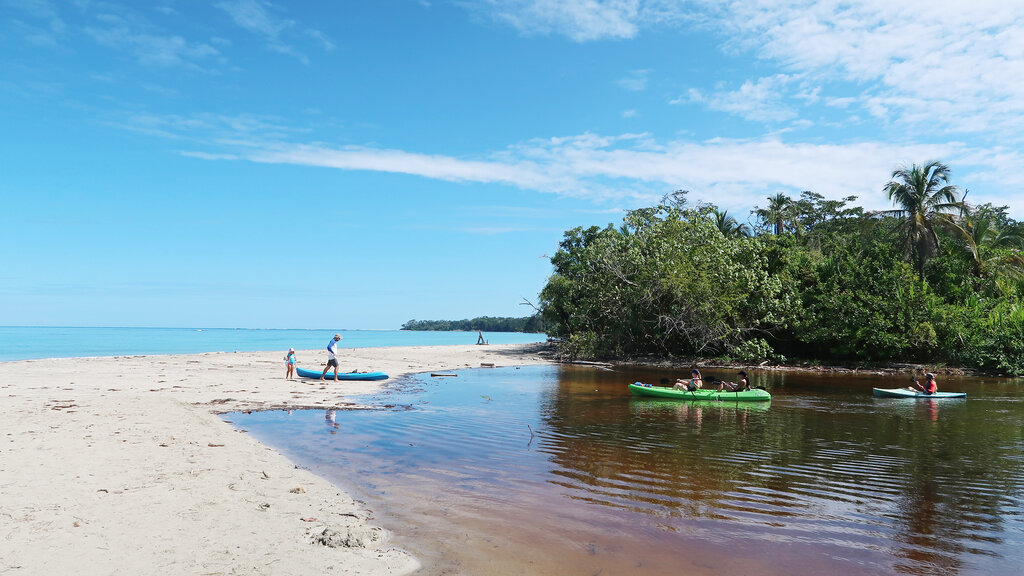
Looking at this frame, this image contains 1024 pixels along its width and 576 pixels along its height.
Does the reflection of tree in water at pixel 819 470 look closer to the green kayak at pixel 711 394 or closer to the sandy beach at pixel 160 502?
the green kayak at pixel 711 394

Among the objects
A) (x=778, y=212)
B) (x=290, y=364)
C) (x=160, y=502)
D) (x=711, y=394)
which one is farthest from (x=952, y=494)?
(x=778, y=212)

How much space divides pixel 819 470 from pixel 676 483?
2.98m

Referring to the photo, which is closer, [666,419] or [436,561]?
[436,561]

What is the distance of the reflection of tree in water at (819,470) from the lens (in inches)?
284

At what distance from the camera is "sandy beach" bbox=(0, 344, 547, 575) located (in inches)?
210

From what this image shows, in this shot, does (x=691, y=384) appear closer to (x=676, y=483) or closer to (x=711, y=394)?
(x=711, y=394)

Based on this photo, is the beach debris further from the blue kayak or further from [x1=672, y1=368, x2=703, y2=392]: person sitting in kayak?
the blue kayak

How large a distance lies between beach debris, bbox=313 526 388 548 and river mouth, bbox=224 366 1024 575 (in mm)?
270

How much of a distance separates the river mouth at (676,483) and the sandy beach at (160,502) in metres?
0.67

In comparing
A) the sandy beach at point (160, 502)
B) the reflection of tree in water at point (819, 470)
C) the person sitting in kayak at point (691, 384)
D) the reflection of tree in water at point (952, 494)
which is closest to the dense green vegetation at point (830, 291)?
the person sitting in kayak at point (691, 384)

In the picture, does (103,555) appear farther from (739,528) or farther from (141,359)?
(141,359)

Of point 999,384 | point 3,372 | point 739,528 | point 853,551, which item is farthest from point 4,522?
point 999,384

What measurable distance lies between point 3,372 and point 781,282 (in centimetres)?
4126

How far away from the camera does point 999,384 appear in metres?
27.4
